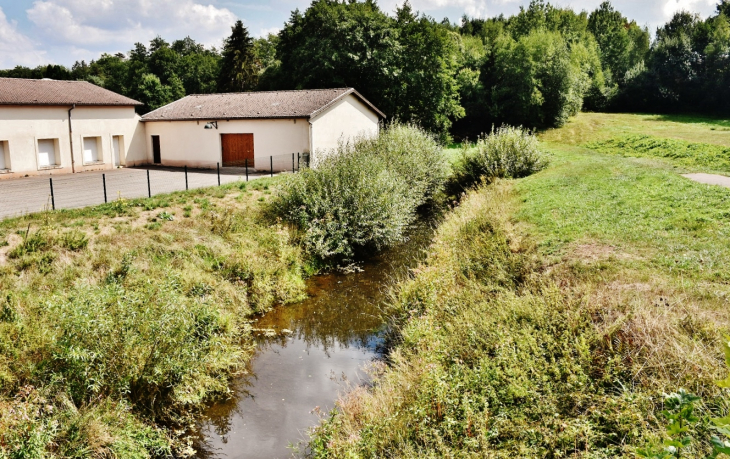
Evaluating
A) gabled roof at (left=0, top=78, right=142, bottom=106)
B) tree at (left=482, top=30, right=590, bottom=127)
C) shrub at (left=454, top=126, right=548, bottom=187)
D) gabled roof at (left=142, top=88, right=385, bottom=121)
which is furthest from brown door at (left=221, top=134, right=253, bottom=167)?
tree at (left=482, top=30, right=590, bottom=127)

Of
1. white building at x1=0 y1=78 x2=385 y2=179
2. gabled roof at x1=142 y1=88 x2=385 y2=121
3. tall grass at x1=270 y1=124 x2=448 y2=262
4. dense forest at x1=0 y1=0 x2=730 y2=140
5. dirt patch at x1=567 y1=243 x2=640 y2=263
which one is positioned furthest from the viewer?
dense forest at x1=0 y1=0 x2=730 y2=140

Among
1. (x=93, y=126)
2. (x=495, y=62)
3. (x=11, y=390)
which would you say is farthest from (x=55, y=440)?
(x=495, y=62)

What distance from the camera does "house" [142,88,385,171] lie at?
2727 centimetres

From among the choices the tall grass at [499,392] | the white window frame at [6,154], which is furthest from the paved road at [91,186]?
the tall grass at [499,392]

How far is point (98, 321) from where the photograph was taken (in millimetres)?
8172

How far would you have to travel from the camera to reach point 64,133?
27234 millimetres

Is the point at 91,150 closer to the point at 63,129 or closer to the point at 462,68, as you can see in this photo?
the point at 63,129

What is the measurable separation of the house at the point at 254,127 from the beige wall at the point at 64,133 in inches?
47.5

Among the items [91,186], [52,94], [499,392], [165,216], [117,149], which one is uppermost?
[52,94]

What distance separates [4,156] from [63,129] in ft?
10.4

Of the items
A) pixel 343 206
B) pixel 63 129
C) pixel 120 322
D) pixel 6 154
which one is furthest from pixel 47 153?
pixel 120 322

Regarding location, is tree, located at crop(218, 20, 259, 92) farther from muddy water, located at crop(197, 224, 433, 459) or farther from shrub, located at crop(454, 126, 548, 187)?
muddy water, located at crop(197, 224, 433, 459)

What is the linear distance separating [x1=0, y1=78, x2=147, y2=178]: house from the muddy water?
62.9 ft

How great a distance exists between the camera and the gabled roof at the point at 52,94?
25.5m
